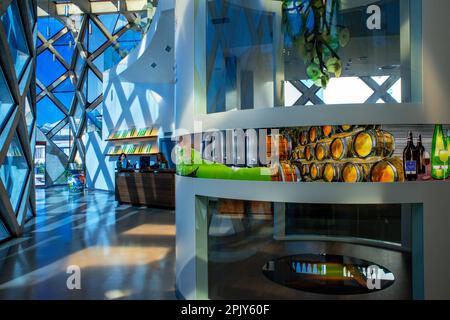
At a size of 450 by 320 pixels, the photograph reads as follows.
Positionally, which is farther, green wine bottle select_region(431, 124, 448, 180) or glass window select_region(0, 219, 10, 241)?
glass window select_region(0, 219, 10, 241)

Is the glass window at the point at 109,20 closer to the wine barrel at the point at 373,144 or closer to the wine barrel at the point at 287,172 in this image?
the wine barrel at the point at 287,172

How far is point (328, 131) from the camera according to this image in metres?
2.15

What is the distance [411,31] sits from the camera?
2115 millimetres

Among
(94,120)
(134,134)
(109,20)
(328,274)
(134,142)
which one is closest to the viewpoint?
(328,274)

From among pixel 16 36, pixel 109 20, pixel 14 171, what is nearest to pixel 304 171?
pixel 14 171

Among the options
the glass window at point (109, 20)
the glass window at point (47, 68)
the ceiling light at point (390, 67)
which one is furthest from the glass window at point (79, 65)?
the ceiling light at point (390, 67)

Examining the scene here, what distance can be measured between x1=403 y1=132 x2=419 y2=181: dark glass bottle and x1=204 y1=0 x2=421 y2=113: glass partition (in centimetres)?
26

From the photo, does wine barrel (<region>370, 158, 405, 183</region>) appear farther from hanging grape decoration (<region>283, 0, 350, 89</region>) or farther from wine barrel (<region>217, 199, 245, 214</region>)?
wine barrel (<region>217, 199, 245, 214</region>)

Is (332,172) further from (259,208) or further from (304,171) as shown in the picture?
(259,208)

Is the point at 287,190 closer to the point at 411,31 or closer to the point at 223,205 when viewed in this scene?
the point at 223,205

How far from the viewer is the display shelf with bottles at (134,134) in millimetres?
10914

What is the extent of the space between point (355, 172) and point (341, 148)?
0.52ft

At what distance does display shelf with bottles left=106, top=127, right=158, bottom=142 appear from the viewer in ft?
35.8

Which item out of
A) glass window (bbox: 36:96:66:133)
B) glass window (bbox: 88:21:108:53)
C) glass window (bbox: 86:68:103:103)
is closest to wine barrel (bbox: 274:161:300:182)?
glass window (bbox: 86:68:103:103)
